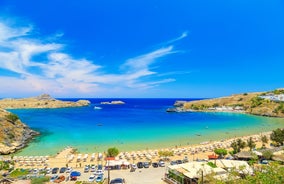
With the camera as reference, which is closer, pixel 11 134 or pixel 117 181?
pixel 117 181

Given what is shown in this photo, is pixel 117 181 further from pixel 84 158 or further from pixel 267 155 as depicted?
pixel 267 155

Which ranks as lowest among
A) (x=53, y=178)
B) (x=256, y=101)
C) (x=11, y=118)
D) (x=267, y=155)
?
(x=53, y=178)

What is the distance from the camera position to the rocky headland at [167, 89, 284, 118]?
411 feet

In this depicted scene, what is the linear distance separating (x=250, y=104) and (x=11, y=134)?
130 m

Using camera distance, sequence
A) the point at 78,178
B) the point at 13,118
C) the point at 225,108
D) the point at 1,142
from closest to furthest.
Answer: the point at 78,178, the point at 1,142, the point at 13,118, the point at 225,108

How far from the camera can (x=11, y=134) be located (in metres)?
62.4

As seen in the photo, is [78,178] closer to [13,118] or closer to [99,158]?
[99,158]

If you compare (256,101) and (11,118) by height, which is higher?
(256,101)

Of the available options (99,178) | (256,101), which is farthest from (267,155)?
(256,101)

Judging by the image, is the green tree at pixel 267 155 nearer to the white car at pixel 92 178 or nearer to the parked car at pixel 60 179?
the white car at pixel 92 178

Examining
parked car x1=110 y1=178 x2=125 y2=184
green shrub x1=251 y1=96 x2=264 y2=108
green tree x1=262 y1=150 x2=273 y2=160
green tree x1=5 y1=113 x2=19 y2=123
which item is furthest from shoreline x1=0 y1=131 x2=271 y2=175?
green shrub x1=251 y1=96 x2=264 y2=108

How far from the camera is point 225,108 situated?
157 meters

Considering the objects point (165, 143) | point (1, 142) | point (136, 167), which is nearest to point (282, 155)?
point (136, 167)

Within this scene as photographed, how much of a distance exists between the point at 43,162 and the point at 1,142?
19.9 metres
